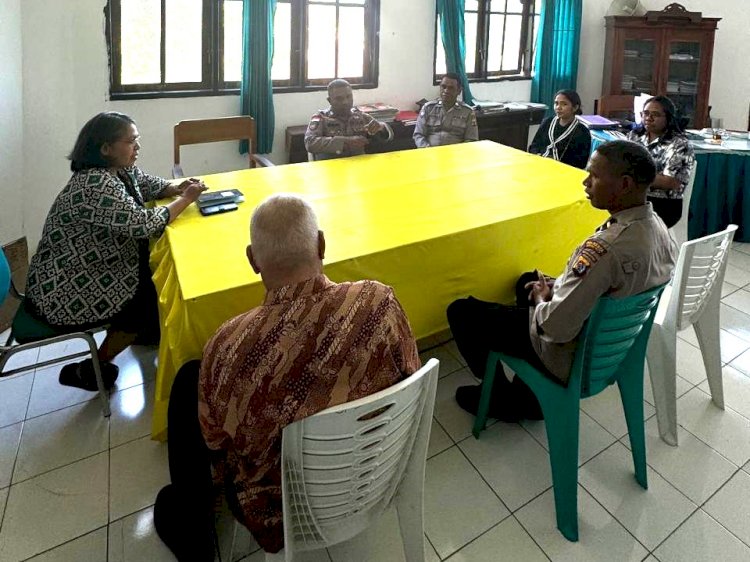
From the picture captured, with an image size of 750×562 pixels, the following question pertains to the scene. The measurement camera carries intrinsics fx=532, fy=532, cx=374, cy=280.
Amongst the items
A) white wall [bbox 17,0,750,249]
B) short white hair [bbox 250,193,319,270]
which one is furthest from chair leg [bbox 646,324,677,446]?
white wall [bbox 17,0,750,249]

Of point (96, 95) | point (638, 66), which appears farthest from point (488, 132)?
point (96, 95)

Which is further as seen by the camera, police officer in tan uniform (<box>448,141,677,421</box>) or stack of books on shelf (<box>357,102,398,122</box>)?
stack of books on shelf (<box>357,102,398,122</box>)

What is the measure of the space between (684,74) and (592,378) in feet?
16.7

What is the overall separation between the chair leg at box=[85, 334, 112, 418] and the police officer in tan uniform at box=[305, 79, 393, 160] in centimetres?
156

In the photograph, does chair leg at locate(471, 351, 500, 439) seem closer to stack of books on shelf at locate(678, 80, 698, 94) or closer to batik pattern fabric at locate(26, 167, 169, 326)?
batik pattern fabric at locate(26, 167, 169, 326)

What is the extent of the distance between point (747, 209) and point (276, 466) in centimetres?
389

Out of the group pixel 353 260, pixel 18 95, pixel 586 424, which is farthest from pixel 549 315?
pixel 18 95

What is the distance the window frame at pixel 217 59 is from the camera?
3.31 metres

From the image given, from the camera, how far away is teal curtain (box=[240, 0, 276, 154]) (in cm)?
354

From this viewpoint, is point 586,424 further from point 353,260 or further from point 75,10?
point 75,10

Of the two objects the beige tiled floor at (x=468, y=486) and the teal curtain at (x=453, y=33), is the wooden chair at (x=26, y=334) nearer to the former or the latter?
the beige tiled floor at (x=468, y=486)

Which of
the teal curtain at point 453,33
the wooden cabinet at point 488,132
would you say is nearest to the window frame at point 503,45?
the teal curtain at point 453,33

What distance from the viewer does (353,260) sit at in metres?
1.56

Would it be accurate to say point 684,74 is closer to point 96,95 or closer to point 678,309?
point 678,309
